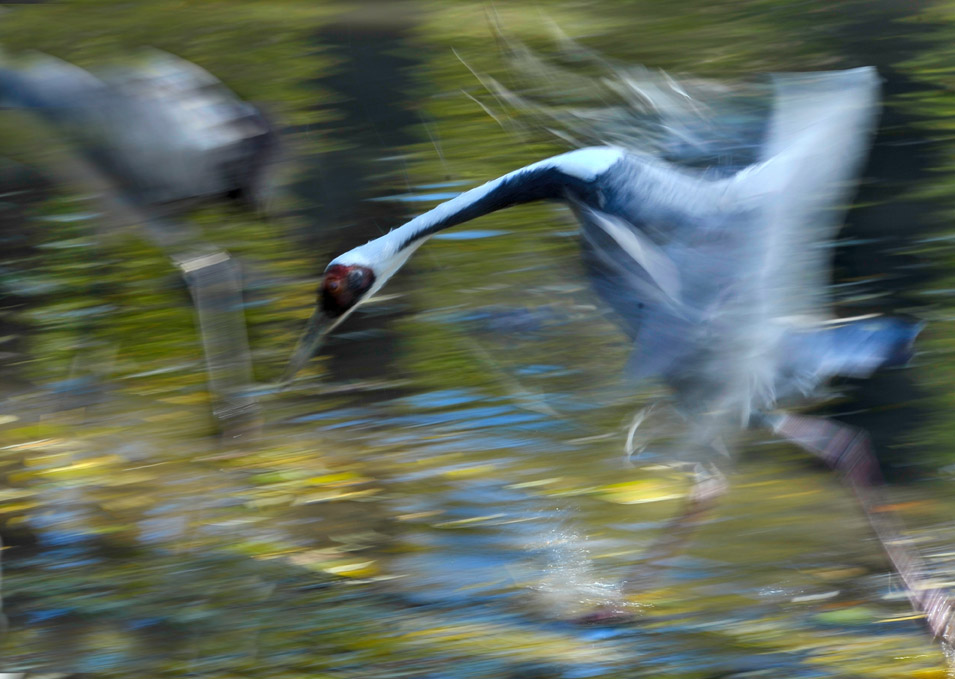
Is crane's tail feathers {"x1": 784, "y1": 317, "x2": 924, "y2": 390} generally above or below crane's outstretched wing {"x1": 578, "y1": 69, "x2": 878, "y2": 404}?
below

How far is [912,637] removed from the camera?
182 centimetres

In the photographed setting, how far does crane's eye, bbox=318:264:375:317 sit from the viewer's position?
1845 millimetres

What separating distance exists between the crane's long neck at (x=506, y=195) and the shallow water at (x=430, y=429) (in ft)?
0.66

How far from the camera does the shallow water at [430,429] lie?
1.87 m

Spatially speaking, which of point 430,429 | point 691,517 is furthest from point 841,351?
point 430,429

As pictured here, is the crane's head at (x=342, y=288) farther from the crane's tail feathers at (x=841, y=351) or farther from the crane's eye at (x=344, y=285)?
the crane's tail feathers at (x=841, y=351)

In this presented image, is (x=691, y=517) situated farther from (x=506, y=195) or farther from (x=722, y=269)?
(x=506, y=195)

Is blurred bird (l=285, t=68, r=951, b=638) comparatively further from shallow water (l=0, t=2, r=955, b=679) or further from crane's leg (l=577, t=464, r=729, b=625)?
shallow water (l=0, t=2, r=955, b=679)

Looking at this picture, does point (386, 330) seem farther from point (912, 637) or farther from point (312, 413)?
point (912, 637)

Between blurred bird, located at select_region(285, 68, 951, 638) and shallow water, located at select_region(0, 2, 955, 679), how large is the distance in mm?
198

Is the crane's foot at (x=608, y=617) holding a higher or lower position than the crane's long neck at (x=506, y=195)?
lower

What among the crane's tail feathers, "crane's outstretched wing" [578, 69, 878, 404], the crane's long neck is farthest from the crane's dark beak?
the crane's tail feathers

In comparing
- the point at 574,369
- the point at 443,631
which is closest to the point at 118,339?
the point at 574,369

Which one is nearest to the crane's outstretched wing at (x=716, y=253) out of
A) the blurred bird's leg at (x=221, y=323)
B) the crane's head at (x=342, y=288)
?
the crane's head at (x=342, y=288)
